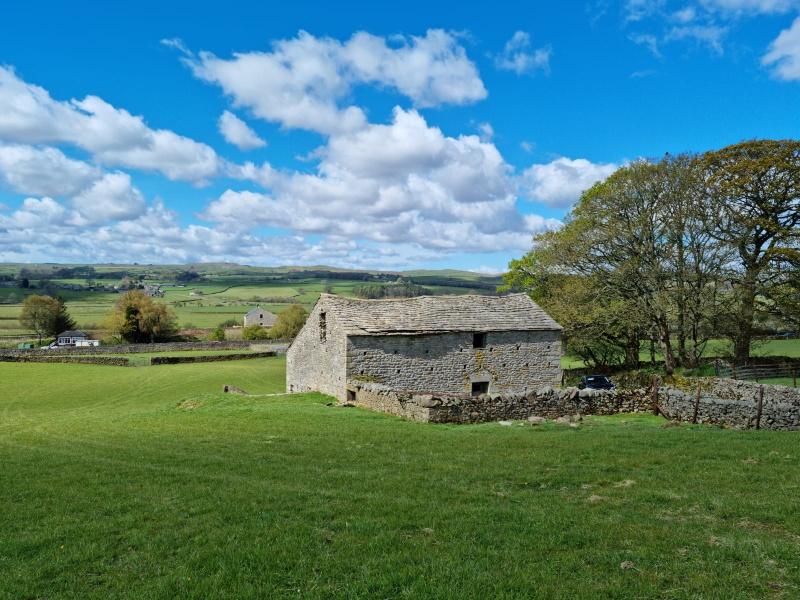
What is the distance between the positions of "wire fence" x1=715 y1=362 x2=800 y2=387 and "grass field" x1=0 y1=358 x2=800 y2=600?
19.3 meters

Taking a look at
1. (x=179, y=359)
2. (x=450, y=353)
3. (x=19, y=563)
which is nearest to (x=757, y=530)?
(x=19, y=563)

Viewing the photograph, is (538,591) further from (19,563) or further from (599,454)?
(599,454)

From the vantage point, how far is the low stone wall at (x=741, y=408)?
56.3ft

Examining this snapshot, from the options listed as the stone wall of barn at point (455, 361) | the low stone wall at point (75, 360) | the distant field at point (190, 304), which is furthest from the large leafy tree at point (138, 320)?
the stone wall of barn at point (455, 361)

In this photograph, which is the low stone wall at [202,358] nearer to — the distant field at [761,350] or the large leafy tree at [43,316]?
the distant field at [761,350]

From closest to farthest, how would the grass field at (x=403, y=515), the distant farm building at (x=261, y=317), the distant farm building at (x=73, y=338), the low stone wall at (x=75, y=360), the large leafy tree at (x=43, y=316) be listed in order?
1. the grass field at (x=403, y=515)
2. the low stone wall at (x=75, y=360)
3. the distant farm building at (x=73, y=338)
4. the large leafy tree at (x=43, y=316)
5. the distant farm building at (x=261, y=317)

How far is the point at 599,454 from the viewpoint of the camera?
1245 centimetres

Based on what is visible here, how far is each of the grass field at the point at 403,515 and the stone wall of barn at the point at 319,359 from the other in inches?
431

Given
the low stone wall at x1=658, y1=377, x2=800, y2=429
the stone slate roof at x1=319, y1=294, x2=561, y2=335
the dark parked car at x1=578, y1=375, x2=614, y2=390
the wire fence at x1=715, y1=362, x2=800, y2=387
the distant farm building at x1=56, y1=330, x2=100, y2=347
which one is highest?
the stone slate roof at x1=319, y1=294, x2=561, y2=335

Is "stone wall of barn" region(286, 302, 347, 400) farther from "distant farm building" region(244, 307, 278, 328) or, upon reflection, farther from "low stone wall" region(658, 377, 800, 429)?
"distant farm building" region(244, 307, 278, 328)

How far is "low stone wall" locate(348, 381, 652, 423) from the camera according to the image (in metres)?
19.0

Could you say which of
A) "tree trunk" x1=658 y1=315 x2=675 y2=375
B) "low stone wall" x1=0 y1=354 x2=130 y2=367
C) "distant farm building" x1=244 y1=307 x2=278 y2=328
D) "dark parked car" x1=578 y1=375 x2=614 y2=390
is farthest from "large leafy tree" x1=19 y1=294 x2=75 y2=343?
"tree trunk" x1=658 y1=315 x2=675 y2=375

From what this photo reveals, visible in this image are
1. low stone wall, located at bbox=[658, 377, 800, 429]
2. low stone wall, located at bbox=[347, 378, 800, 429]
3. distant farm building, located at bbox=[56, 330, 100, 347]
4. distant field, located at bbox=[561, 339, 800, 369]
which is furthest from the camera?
distant farm building, located at bbox=[56, 330, 100, 347]

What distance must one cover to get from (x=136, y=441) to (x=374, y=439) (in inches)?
265
